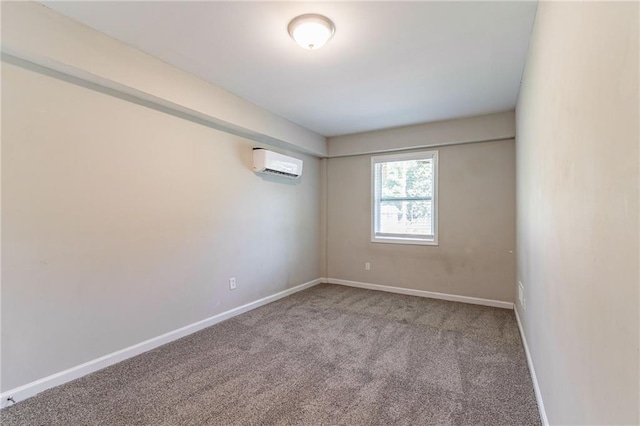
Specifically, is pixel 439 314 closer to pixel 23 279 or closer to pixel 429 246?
pixel 429 246

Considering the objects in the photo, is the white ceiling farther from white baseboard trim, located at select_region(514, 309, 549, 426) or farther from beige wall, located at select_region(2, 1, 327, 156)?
white baseboard trim, located at select_region(514, 309, 549, 426)

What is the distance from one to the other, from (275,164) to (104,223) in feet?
6.78

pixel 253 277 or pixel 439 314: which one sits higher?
pixel 253 277

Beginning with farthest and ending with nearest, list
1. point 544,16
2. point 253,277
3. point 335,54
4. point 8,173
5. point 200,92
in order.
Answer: point 253,277 < point 200,92 < point 335,54 < point 8,173 < point 544,16

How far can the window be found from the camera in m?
4.51

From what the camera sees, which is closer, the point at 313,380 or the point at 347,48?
the point at 313,380

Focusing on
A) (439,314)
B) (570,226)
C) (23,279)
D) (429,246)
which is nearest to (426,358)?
(439,314)

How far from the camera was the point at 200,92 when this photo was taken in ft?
9.75

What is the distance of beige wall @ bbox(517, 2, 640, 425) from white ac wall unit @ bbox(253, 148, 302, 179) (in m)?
2.85

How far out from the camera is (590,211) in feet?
3.19

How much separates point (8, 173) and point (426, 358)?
3.33 meters

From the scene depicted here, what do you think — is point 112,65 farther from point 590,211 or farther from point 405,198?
point 405,198

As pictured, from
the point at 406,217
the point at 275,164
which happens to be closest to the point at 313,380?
the point at 275,164

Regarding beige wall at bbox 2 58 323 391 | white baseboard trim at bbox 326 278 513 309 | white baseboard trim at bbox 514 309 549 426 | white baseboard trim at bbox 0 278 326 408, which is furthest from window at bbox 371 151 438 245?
white baseboard trim at bbox 0 278 326 408
